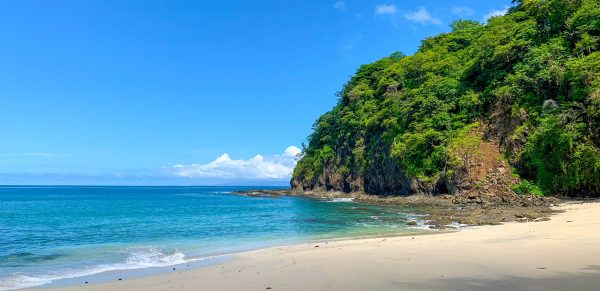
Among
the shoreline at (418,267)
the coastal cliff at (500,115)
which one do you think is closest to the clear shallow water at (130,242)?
the shoreline at (418,267)

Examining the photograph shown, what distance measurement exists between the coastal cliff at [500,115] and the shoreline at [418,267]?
19.6 metres

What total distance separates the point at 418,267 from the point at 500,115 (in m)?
36.2

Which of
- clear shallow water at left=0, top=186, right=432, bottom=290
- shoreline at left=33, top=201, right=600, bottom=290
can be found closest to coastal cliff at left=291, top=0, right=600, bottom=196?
clear shallow water at left=0, top=186, right=432, bottom=290

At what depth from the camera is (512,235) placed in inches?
690

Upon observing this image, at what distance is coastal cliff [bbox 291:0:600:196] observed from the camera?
32.9 metres

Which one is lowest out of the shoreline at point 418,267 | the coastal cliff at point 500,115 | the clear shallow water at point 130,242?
the clear shallow water at point 130,242

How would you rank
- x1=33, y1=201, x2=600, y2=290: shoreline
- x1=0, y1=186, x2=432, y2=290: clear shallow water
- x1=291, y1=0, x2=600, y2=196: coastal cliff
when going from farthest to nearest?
x1=291, y1=0, x2=600, y2=196: coastal cliff
x1=0, y1=186, x2=432, y2=290: clear shallow water
x1=33, y1=201, x2=600, y2=290: shoreline

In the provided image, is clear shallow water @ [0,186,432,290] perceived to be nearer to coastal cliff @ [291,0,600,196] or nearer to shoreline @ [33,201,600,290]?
shoreline @ [33,201,600,290]

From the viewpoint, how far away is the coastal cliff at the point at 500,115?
3291cm

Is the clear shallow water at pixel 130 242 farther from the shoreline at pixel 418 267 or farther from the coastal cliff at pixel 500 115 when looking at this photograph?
the coastal cliff at pixel 500 115

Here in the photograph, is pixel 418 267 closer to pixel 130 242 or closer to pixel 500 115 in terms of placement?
pixel 130 242

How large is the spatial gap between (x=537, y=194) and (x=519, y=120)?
26.1 feet

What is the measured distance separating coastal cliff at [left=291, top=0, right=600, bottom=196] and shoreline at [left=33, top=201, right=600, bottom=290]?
19626 mm

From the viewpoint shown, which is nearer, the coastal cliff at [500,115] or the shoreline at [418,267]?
the shoreline at [418,267]
